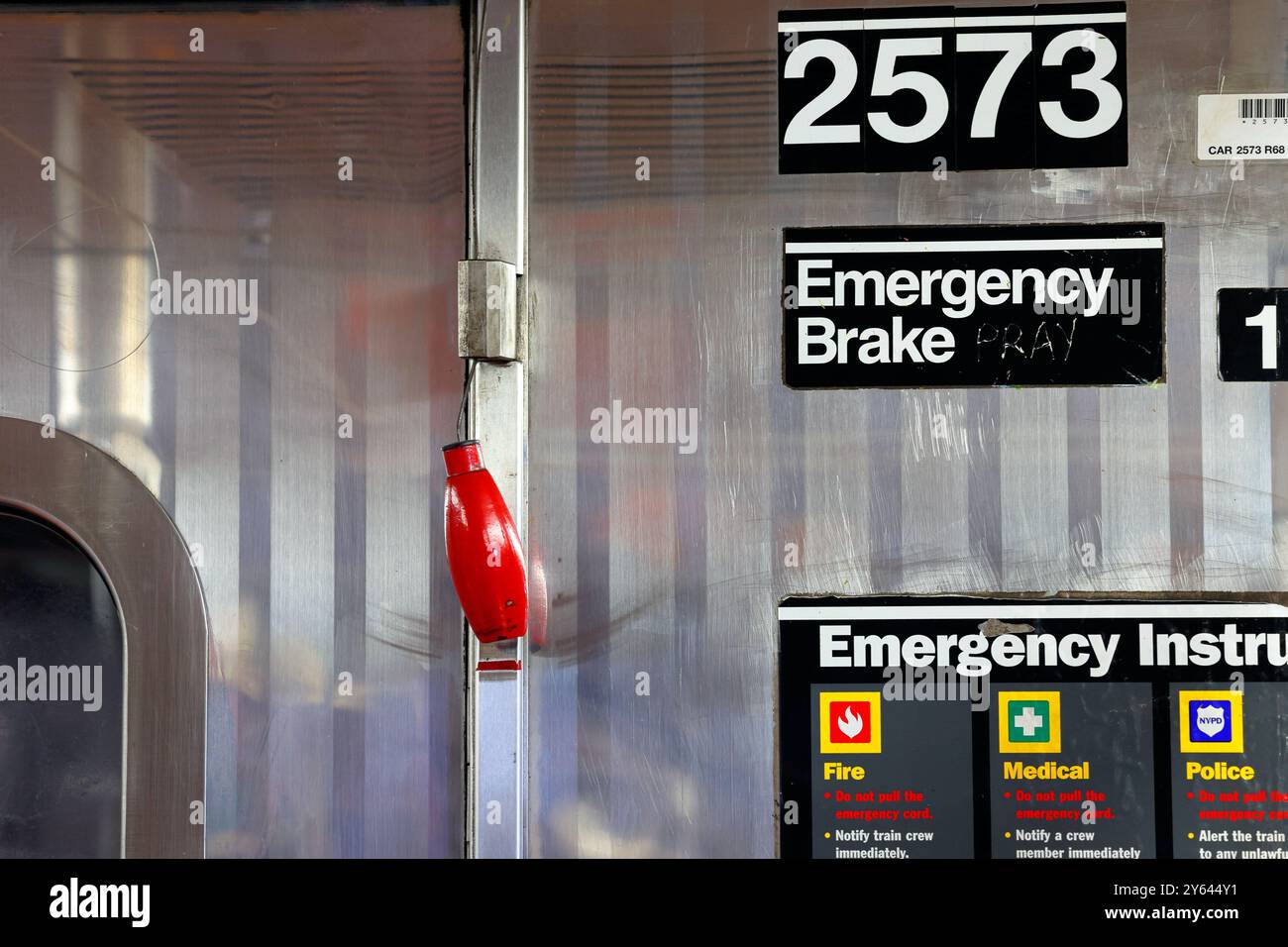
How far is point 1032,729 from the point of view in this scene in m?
1.84

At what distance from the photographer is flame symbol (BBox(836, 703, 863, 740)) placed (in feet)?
6.08

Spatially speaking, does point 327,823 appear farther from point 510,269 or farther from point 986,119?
point 986,119

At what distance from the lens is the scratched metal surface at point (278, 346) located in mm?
1879

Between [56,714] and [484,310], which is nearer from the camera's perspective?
[484,310]

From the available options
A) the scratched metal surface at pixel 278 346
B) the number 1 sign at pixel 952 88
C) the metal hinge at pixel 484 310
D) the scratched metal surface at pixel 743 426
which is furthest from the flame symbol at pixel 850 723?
the number 1 sign at pixel 952 88

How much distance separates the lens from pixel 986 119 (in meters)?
1.86

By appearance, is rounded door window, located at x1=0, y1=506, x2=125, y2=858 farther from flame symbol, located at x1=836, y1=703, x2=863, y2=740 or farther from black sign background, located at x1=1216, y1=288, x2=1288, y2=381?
black sign background, located at x1=1216, y1=288, x2=1288, y2=381

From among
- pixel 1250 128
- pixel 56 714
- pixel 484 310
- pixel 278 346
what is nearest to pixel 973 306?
pixel 1250 128

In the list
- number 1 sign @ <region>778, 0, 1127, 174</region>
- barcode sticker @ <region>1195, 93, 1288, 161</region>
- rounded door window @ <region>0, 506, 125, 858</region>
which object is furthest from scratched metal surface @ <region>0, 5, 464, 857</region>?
barcode sticker @ <region>1195, 93, 1288, 161</region>

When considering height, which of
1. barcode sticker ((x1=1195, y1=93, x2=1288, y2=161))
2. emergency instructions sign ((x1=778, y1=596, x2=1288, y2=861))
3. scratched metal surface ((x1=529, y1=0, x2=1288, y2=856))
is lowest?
emergency instructions sign ((x1=778, y1=596, x2=1288, y2=861))

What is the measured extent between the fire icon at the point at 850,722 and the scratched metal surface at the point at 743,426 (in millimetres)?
135

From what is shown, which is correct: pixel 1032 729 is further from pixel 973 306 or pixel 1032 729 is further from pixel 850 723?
pixel 973 306

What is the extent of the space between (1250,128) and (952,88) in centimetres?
66
